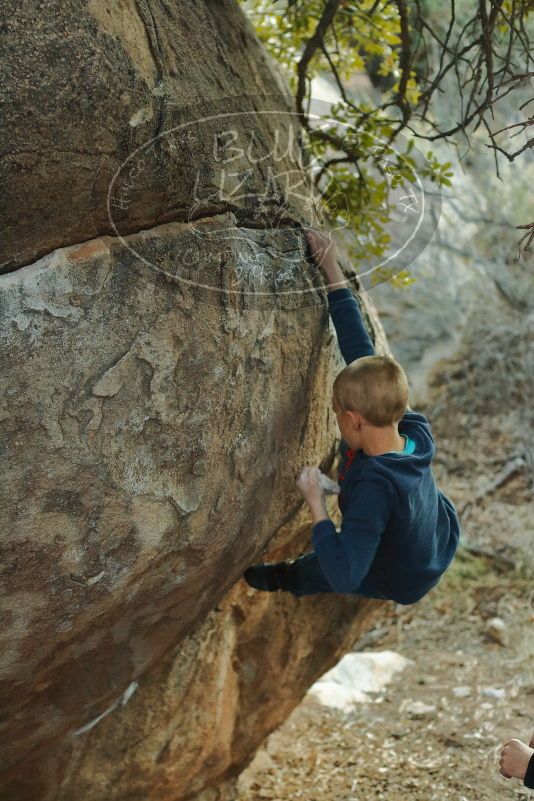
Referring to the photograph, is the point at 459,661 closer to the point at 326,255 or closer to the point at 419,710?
the point at 419,710

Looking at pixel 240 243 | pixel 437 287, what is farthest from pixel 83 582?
pixel 437 287

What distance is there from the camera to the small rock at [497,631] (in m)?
4.73

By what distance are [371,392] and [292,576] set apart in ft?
2.35

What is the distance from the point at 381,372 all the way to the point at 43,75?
3.57 ft

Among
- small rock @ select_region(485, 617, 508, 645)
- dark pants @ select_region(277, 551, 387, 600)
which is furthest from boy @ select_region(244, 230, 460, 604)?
small rock @ select_region(485, 617, 508, 645)

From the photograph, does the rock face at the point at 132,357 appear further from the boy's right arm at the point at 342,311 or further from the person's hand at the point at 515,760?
the person's hand at the point at 515,760

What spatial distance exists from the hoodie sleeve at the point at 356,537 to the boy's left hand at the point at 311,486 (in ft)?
0.39

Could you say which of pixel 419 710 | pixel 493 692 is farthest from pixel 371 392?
pixel 493 692

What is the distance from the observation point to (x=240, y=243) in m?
2.17

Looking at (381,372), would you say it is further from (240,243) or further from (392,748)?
(392,748)

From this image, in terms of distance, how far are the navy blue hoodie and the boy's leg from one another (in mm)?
215

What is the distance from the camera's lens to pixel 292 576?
2674mm

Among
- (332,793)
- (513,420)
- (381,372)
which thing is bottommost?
(332,793)

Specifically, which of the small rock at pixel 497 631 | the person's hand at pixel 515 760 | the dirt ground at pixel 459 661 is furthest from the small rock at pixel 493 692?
the person's hand at pixel 515 760
